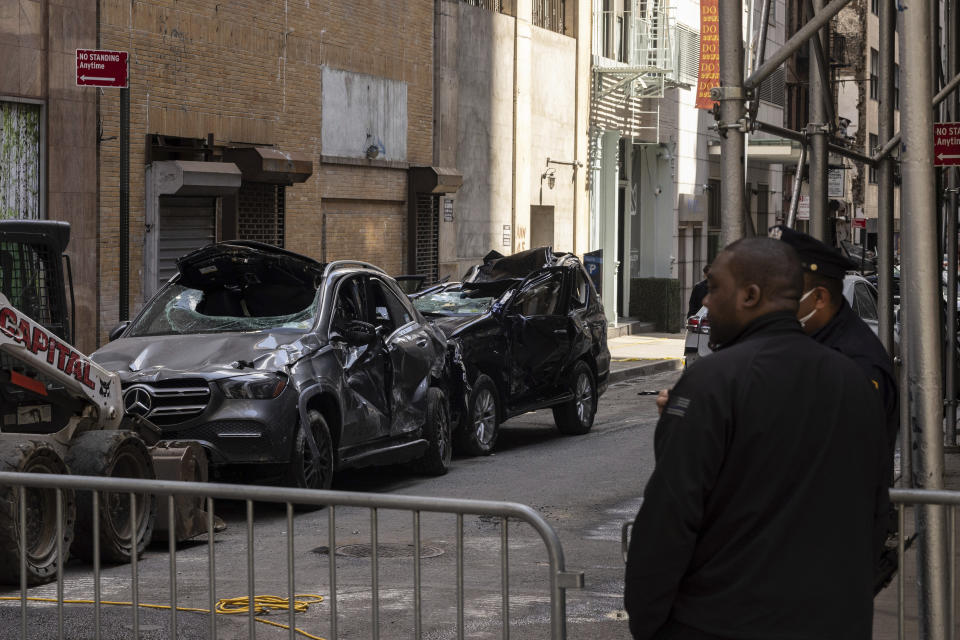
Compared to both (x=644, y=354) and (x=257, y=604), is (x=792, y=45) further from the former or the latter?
(x=644, y=354)

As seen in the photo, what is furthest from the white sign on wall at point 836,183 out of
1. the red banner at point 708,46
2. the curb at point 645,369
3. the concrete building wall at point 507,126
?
the curb at point 645,369

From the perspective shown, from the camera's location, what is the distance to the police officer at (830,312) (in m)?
5.25

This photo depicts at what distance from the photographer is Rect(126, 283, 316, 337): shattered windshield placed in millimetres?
12898

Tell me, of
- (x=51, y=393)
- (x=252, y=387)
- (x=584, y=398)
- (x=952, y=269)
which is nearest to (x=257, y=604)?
(x=51, y=393)

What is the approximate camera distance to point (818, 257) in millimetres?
5305

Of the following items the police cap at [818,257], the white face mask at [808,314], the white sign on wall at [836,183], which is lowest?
the white face mask at [808,314]

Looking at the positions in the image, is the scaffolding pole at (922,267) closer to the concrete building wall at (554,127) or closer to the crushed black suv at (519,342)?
the crushed black suv at (519,342)

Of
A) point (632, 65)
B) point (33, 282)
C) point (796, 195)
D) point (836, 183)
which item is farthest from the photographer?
point (836, 183)

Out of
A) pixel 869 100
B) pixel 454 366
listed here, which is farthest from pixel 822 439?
pixel 869 100

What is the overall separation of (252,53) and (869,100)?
50.6 metres

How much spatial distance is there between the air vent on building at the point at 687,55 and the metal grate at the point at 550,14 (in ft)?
12.0

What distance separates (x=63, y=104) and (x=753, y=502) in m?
15.8

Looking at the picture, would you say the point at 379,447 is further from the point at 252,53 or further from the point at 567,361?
the point at 252,53

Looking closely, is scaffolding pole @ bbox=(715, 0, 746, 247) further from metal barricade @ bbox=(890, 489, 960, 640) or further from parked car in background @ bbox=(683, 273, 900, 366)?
parked car in background @ bbox=(683, 273, 900, 366)
